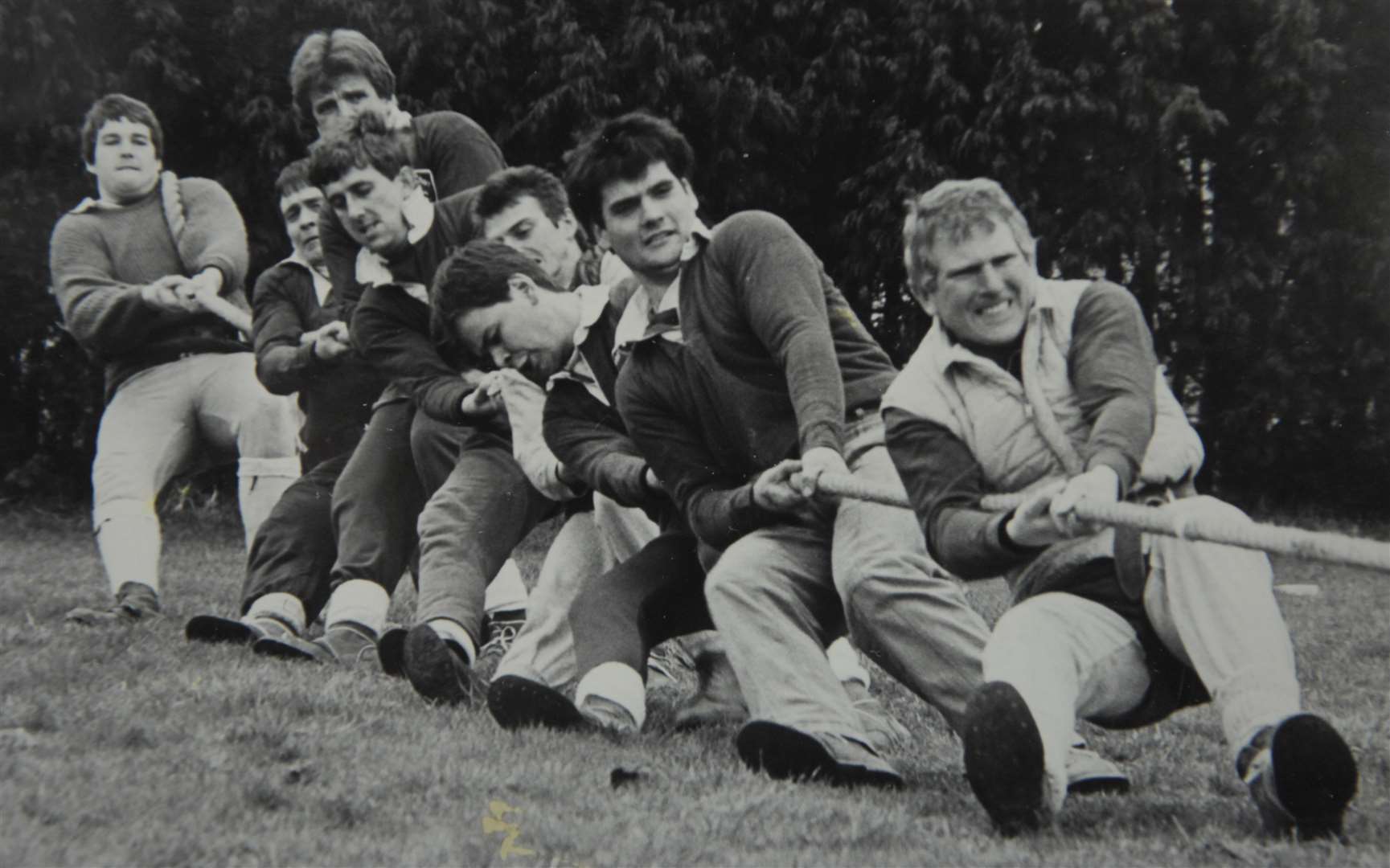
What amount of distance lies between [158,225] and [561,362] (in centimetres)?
272

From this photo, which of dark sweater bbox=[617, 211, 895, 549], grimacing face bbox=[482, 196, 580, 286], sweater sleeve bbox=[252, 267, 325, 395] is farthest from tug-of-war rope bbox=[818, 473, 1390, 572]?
sweater sleeve bbox=[252, 267, 325, 395]

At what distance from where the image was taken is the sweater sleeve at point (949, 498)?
372 cm

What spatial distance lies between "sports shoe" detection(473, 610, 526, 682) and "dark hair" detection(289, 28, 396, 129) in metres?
1.93

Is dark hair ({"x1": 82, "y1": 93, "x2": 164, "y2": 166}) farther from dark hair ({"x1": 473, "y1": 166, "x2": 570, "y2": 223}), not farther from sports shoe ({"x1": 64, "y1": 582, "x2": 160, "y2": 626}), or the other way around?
dark hair ({"x1": 473, "y1": 166, "x2": 570, "y2": 223})

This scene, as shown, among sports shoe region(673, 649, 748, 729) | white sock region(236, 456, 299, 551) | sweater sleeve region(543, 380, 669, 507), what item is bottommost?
sports shoe region(673, 649, 748, 729)

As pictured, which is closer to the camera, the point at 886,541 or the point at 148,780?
the point at 148,780

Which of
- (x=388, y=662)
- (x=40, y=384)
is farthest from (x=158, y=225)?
(x=40, y=384)

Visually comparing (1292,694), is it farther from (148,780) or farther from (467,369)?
(467,369)

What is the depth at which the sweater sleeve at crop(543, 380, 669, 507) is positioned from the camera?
4883mm

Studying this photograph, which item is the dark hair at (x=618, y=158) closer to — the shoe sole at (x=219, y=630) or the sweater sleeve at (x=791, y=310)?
the sweater sleeve at (x=791, y=310)

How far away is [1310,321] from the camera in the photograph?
550 inches

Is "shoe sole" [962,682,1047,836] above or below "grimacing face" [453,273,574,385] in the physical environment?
below

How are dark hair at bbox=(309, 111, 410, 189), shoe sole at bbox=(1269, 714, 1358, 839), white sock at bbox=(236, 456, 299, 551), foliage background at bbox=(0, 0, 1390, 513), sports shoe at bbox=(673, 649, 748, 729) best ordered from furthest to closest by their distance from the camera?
1. foliage background at bbox=(0, 0, 1390, 513)
2. white sock at bbox=(236, 456, 299, 551)
3. dark hair at bbox=(309, 111, 410, 189)
4. sports shoe at bbox=(673, 649, 748, 729)
5. shoe sole at bbox=(1269, 714, 1358, 839)

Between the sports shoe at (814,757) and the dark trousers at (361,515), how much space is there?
215 centimetres
